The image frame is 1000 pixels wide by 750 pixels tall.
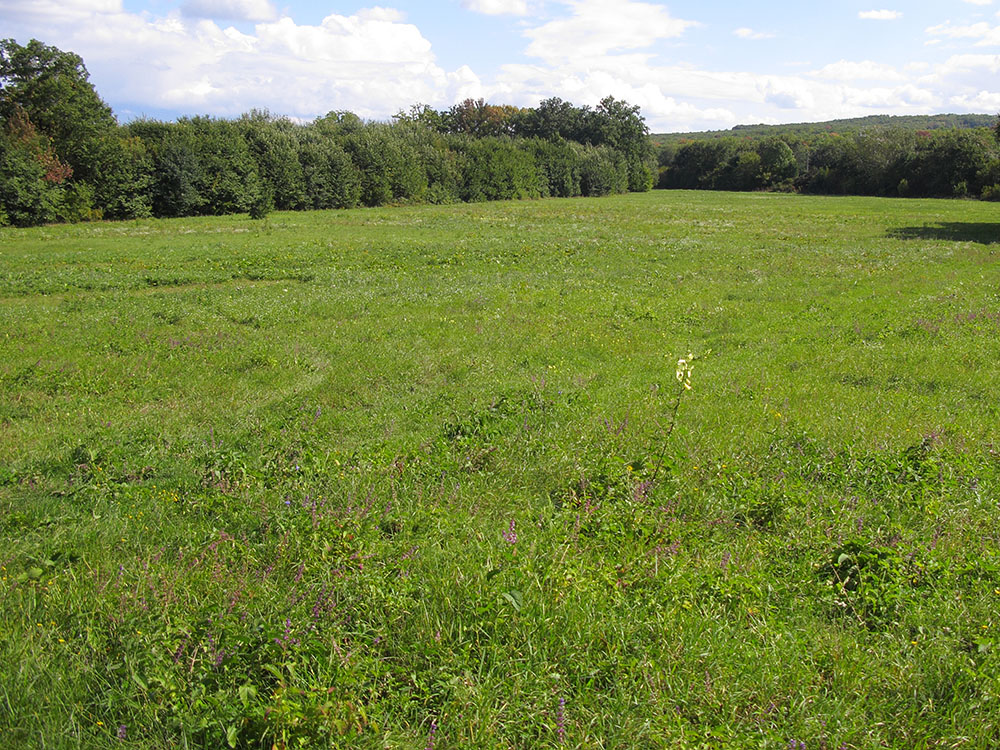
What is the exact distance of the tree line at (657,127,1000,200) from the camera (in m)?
67.6

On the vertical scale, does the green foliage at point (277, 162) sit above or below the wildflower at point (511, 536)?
above

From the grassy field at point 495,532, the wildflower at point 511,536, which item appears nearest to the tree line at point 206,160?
the grassy field at point 495,532

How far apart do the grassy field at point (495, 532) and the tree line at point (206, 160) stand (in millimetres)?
30114

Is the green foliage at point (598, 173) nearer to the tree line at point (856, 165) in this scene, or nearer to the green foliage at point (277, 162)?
the tree line at point (856, 165)

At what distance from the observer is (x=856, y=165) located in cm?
8256

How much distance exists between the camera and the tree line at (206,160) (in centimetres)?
3647

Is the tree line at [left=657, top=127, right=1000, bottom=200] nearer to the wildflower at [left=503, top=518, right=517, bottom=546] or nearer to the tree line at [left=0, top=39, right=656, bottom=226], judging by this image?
the tree line at [left=0, top=39, right=656, bottom=226]

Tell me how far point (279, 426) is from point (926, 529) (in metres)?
7.09

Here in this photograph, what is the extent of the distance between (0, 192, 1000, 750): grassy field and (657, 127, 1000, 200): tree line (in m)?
60.1

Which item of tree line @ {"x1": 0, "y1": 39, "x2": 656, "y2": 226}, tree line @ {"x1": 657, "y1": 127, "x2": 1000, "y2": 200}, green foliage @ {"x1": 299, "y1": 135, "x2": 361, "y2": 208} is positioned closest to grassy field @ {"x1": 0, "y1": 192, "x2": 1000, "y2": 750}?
tree line @ {"x1": 0, "y1": 39, "x2": 656, "y2": 226}

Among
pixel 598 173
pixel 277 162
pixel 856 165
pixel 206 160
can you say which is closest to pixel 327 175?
pixel 277 162

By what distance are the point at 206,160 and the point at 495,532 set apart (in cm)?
4593

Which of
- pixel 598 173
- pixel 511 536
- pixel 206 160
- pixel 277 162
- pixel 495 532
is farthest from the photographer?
pixel 598 173

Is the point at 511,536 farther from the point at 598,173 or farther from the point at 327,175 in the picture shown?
the point at 598,173
